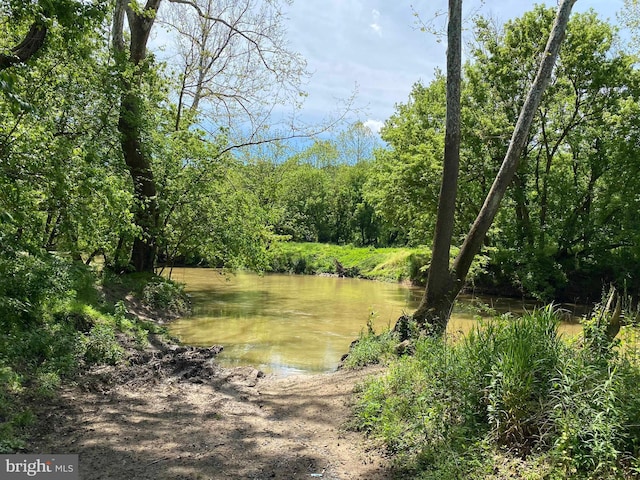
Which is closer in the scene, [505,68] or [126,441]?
[126,441]

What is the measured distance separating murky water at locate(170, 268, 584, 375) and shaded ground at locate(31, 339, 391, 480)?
1776 mm

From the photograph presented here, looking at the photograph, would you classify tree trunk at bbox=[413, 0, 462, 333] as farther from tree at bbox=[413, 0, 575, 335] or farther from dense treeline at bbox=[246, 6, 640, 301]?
dense treeline at bbox=[246, 6, 640, 301]

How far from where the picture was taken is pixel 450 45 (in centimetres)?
728

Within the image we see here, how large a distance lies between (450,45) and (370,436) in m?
6.00

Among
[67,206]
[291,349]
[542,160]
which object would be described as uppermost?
[542,160]

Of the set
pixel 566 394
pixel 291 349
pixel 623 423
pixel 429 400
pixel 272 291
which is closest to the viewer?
pixel 623 423

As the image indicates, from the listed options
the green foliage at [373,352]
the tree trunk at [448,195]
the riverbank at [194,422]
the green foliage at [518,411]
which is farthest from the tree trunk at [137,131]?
the green foliage at [518,411]

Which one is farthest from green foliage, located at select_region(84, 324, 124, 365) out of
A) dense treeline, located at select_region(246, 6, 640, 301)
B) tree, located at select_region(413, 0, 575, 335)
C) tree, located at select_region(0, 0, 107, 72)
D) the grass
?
the grass

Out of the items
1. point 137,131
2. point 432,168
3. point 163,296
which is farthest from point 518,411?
point 432,168

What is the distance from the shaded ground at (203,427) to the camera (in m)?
4.04

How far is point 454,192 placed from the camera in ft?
24.0

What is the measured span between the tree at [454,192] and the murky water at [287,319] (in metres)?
1.61

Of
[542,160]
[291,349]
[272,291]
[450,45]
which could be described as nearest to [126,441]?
[291,349]

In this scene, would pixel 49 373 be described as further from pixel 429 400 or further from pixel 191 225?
pixel 191 225
